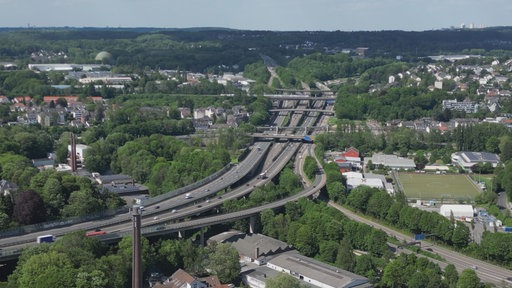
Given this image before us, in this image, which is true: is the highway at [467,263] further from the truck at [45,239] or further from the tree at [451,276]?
the truck at [45,239]

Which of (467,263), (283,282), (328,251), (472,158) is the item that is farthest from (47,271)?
(472,158)

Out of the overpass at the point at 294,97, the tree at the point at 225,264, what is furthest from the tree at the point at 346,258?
the overpass at the point at 294,97

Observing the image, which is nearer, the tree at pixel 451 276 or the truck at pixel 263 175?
the tree at pixel 451 276

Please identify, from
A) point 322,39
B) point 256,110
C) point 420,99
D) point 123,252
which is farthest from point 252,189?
point 322,39

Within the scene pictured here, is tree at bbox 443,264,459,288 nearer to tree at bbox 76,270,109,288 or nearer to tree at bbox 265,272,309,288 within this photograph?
tree at bbox 265,272,309,288

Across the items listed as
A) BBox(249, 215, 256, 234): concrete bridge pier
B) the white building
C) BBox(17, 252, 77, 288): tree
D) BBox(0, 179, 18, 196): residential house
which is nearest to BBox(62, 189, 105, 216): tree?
BBox(0, 179, 18, 196): residential house

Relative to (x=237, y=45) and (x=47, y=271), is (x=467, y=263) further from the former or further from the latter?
(x=237, y=45)
